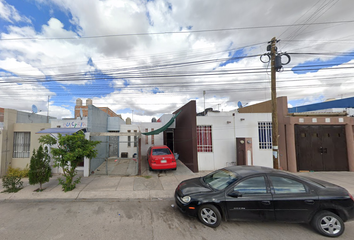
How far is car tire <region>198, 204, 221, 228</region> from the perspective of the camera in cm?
341

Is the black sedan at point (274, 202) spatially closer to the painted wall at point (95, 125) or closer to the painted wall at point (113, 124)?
the painted wall at point (95, 125)

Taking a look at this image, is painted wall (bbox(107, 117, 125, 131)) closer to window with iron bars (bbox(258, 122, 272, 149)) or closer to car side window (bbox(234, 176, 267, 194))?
window with iron bars (bbox(258, 122, 272, 149))

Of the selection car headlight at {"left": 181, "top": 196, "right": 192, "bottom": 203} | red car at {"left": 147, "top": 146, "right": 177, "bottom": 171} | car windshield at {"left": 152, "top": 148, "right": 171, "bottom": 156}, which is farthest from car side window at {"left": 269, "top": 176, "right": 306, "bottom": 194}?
car windshield at {"left": 152, "top": 148, "right": 171, "bottom": 156}

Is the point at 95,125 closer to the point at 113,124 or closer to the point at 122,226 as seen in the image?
the point at 113,124

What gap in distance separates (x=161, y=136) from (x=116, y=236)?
1128cm

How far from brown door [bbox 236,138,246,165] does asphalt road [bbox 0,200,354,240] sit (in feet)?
15.1

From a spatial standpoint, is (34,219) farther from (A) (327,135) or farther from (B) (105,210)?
(A) (327,135)

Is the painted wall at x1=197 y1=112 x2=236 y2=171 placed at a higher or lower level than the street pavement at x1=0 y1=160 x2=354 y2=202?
higher

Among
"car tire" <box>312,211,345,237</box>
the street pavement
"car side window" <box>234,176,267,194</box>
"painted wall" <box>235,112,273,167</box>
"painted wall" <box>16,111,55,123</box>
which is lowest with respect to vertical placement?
the street pavement

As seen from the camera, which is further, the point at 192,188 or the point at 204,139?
the point at 204,139

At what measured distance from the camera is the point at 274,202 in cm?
333

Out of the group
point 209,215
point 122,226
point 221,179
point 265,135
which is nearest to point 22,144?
point 122,226

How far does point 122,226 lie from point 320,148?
1111 centimetres

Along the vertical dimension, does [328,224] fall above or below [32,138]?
below
